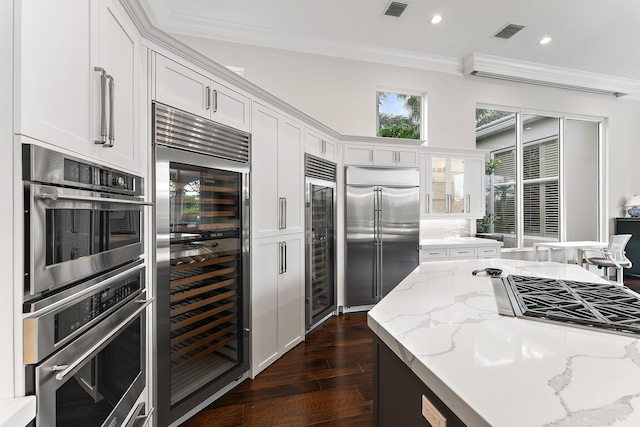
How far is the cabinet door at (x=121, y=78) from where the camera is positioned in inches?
50.3

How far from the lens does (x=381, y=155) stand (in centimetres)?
407

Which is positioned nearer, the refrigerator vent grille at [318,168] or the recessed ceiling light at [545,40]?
the refrigerator vent grille at [318,168]

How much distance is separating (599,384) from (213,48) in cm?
434

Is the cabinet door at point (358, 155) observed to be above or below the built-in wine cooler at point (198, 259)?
above

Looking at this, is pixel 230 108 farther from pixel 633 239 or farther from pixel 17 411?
pixel 633 239

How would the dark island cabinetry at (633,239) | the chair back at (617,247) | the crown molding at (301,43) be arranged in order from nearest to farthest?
the crown molding at (301,43) → the chair back at (617,247) → the dark island cabinetry at (633,239)

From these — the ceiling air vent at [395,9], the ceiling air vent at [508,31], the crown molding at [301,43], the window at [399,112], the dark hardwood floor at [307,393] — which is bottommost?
the dark hardwood floor at [307,393]

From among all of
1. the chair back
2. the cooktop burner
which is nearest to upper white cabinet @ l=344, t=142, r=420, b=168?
the cooktop burner

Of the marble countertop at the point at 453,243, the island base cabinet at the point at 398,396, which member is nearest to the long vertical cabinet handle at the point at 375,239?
the marble countertop at the point at 453,243

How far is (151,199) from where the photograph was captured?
5.52 feet

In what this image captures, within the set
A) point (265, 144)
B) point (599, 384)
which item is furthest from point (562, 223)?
point (599, 384)

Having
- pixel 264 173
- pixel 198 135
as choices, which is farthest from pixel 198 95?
pixel 264 173

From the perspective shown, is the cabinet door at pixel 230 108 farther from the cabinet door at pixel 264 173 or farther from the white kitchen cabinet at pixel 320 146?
the white kitchen cabinet at pixel 320 146

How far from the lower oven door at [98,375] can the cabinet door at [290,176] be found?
1422 mm
